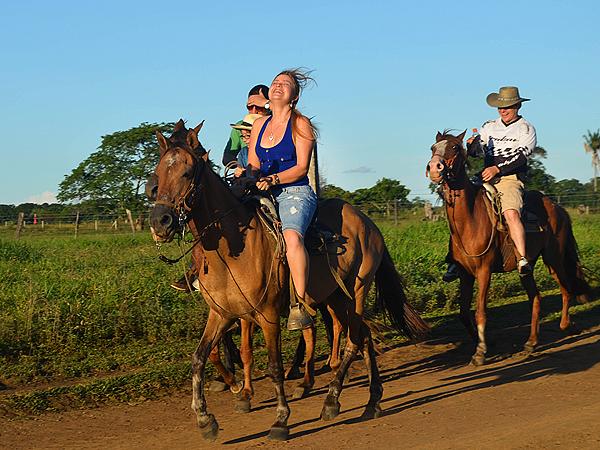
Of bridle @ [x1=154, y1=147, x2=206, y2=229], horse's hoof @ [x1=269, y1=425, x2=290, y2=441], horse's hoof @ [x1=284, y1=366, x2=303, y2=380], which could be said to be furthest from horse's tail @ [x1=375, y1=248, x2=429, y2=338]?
bridle @ [x1=154, y1=147, x2=206, y2=229]

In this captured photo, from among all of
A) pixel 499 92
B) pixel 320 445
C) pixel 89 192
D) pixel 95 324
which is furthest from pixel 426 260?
pixel 89 192

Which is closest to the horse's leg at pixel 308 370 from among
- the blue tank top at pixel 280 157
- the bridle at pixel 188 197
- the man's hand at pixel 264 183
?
the blue tank top at pixel 280 157

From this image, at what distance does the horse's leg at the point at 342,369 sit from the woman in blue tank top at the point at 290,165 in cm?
84

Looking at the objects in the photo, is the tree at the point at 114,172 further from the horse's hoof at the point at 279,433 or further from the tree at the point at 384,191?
the horse's hoof at the point at 279,433

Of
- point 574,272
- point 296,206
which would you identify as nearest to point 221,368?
point 296,206

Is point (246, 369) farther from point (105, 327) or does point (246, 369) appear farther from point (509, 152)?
point (509, 152)

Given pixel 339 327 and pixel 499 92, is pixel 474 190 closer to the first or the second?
pixel 499 92

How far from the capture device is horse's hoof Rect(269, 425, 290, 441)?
6.67 metres

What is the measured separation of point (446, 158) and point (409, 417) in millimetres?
3542

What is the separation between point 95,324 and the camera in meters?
11.1

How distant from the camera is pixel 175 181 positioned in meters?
6.02

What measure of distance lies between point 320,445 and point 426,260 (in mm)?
11597

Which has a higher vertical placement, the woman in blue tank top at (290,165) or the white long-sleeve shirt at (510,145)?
the white long-sleeve shirt at (510,145)

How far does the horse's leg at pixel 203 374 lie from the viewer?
6621mm
